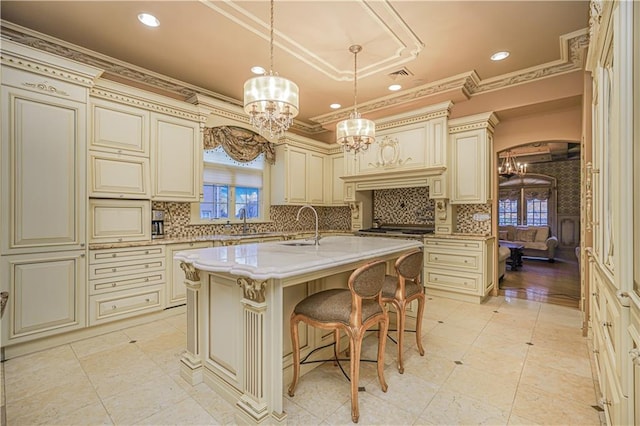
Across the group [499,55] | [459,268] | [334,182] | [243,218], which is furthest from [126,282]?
[499,55]

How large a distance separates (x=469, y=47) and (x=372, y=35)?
1.12m

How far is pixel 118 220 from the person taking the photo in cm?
335

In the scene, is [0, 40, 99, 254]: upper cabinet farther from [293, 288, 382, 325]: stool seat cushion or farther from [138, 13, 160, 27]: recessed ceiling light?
[293, 288, 382, 325]: stool seat cushion

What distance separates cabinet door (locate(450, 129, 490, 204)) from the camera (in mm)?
4230

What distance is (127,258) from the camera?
10.6 feet

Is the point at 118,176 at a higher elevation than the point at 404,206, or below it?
higher

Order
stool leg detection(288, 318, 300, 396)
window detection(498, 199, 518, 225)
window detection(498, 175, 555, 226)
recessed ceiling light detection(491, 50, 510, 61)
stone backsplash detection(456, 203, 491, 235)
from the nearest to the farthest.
Answer: stool leg detection(288, 318, 300, 396)
recessed ceiling light detection(491, 50, 510, 61)
stone backsplash detection(456, 203, 491, 235)
window detection(498, 175, 555, 226)
window detection(498, 199, 518, 225)

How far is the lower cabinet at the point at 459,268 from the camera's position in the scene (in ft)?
13.5

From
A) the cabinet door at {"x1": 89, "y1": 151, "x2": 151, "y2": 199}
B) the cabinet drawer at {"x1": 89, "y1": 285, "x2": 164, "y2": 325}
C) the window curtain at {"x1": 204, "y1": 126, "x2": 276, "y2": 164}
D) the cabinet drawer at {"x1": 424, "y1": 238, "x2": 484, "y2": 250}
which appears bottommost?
the cabinet drawer at {"x1": 89, "y1": 285, "x2": 164, "y2": 325}

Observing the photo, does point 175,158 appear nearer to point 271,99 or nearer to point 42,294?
point 42,294

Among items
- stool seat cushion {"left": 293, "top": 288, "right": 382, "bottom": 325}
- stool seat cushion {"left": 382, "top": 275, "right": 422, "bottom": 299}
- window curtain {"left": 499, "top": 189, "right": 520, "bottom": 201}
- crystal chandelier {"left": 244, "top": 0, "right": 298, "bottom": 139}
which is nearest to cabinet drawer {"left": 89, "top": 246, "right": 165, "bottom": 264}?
crystal chandelier {"left": 244, "top": 0, "right": 298, "bottom": 139}

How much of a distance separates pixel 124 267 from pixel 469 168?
4643 mm

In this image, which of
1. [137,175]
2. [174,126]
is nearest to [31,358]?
[137,175]

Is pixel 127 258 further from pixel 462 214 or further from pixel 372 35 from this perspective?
pixel 462 214
